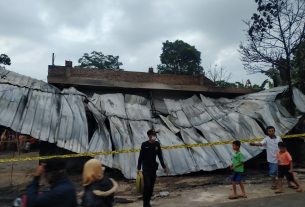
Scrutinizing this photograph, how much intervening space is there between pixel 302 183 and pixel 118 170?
17.8ft

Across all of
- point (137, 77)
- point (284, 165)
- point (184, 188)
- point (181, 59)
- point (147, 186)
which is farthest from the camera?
point (181, 59)

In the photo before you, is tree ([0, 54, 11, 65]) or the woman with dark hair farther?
tree ([0, 54, 11, 65])

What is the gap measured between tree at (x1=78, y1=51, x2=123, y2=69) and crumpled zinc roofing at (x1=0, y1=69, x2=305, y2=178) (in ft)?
123

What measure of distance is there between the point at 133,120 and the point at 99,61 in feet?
133

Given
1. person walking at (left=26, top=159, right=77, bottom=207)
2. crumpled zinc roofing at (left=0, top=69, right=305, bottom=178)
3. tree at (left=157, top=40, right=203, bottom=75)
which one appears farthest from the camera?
tree at (left=157, top=40, right=203, bottom=75)

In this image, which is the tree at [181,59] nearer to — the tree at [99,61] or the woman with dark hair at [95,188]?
the tree at [99,61]

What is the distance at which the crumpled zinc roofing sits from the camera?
1118cm

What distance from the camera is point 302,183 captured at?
10.3 metres

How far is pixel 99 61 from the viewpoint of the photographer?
A: 2061 inches

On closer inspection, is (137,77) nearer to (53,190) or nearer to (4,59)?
(4,59)

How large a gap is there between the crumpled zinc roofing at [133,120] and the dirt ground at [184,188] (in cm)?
41

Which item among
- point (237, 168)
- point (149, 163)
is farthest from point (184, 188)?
point (149, 163)

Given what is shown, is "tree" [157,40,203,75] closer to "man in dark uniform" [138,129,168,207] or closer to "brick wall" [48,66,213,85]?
"brick wall" [48,66,213,85]

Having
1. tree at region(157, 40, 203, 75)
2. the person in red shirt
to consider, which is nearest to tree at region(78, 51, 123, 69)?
tree at region(157, 40, 203, 75)
